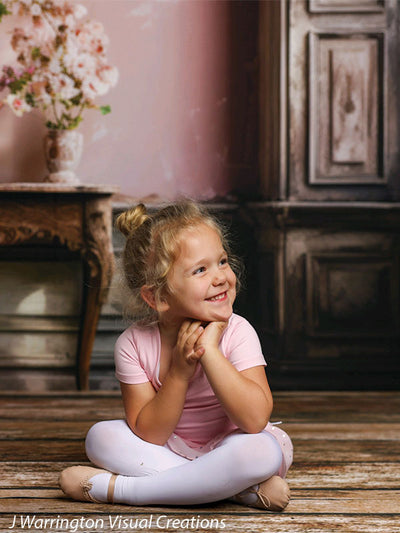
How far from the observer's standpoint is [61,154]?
254 cm

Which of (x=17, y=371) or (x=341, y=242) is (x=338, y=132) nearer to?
(x=341, y=242)

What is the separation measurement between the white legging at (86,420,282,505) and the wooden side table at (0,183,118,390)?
1.09 meters

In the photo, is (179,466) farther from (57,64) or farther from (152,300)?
(57,64)

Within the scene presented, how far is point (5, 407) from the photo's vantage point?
227 cm

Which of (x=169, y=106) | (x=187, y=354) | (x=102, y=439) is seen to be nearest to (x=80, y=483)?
(x=102, y=439)

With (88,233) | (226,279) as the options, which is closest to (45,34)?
(88,233)

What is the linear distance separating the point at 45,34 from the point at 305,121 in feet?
3.30

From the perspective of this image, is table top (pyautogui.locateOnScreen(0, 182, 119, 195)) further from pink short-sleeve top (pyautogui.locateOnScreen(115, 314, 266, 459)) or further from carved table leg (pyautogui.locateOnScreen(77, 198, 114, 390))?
pink short-sleeve top (pyautogui.locateOnScreen(115, 314, 266, 459))

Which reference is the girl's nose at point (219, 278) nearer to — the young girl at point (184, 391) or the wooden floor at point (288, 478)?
the young girl at point (184, 391)

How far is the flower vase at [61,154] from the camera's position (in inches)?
99.7

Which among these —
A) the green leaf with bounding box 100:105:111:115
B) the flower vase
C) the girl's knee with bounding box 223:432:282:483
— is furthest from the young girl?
the green leaf with bounding box 100:105:111:115

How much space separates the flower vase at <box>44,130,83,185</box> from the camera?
8.31 ft

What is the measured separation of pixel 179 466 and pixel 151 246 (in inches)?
15.6

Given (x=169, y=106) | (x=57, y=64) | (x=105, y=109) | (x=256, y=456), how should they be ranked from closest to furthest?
(x=256, y=456)
(x=57, y=64)
(x=105, y=109)
(x=169, y=106)
